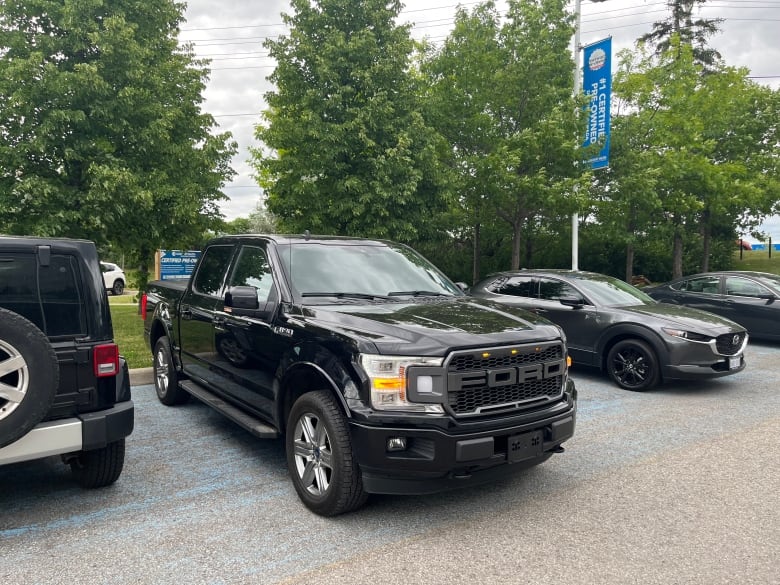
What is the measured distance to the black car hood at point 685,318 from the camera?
7366mm

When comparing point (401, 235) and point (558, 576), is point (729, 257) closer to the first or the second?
point (401, 235)

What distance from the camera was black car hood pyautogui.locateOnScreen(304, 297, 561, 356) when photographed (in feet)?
11.3

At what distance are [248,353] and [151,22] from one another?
35.5ft

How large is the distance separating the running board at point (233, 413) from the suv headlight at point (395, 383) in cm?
120

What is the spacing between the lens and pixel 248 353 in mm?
4629

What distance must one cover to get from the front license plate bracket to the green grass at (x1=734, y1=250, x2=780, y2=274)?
99.2 ft

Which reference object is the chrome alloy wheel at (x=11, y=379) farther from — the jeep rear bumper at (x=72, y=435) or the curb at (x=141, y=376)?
the curb at (x=141, y=376)

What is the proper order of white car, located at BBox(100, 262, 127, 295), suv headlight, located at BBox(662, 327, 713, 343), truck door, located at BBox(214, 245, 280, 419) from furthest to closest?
1. white car, located at BBox(100, 262, 127, 295)
2. suv headlight, located at BBox(662, 327, 713, 343)
3. truck door, located at BBox(214, 245, 280, 419)

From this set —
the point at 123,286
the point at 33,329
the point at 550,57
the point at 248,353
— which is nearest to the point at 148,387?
the point at 248,353

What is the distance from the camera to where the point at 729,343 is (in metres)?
7.39

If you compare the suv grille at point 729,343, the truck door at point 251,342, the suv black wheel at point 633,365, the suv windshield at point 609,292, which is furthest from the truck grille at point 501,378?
the suv windshield at point 609,292

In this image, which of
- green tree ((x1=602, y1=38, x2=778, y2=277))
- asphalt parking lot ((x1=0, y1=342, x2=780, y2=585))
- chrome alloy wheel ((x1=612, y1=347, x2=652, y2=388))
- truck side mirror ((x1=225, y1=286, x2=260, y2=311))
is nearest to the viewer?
asphalt parking lot ((x1=0, y1=342, x2=780, y2=585))

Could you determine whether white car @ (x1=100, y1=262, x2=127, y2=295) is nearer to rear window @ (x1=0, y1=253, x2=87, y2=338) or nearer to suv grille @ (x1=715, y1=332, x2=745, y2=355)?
rear window @ (x1=0, y1=253, x2=87, y2=338)

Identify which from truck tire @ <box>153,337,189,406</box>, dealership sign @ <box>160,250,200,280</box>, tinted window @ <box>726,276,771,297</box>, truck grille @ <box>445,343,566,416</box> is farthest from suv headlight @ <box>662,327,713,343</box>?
dealership sign @ <box>160,250,200,280</box>
